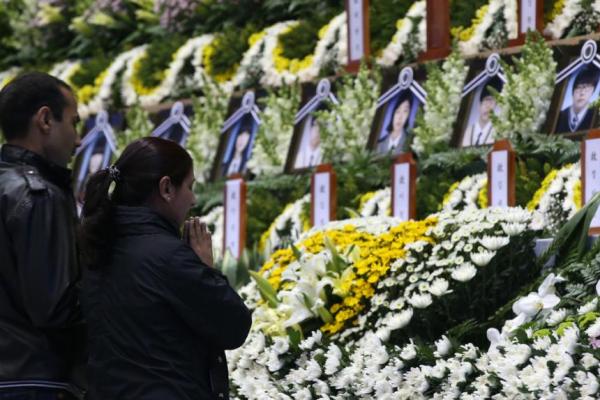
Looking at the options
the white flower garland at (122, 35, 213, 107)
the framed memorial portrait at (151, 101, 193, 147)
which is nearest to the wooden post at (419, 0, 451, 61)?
the framed memorial portrait at (151, 101, 193, 147)

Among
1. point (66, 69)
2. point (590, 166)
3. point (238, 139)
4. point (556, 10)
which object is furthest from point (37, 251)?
point (66, 69)

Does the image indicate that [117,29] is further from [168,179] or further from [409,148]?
[168,179]

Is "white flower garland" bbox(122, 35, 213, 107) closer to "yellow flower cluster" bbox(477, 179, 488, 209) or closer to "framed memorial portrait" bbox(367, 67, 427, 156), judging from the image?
"framed memorial portrait" bbox(367, 67, 427, 156)

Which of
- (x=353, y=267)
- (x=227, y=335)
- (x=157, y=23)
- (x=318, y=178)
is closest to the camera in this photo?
(x=227, y=335)

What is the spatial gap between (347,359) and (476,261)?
489 mm

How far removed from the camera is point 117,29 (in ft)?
29.7

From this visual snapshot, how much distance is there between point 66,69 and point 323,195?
12.7ft

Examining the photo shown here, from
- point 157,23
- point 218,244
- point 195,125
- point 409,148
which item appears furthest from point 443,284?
point 157,23

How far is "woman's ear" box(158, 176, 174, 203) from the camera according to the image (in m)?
2.81

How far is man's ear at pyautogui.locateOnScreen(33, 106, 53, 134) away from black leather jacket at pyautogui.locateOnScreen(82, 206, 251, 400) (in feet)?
1.28

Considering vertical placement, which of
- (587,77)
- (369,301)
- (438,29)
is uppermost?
(438,29)

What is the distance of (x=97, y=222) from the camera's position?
110 inches

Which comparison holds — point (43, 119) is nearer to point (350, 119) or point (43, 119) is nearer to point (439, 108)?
point (439, 108)

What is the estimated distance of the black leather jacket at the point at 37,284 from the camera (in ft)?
9.29
